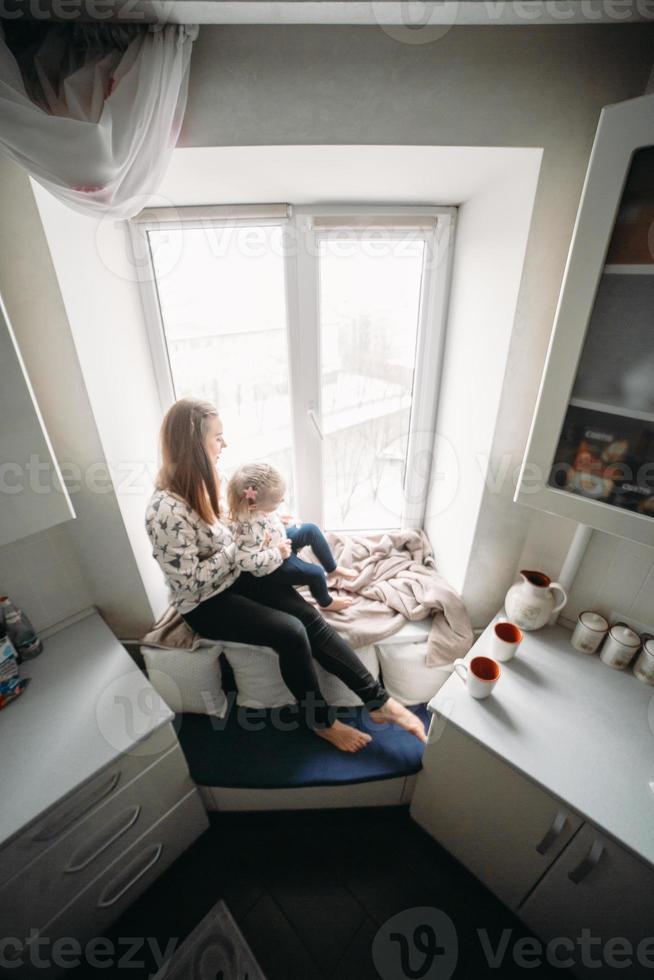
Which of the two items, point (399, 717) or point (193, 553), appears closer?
point (193, 553)

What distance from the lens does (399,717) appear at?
1290mm

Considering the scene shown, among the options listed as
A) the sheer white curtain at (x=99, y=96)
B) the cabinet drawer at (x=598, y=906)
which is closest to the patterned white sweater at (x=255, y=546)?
the sheer white curtain at (x=99, y=96)

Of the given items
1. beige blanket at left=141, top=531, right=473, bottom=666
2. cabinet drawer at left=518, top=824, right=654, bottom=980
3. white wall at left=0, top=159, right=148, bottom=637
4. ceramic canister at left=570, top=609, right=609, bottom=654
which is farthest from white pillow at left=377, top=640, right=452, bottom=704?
white wall at left=0, top=159, right=148, bottom=637

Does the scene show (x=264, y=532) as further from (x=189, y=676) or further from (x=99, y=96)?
(x=99, y=96)

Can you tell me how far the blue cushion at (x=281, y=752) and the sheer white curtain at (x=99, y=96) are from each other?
1.51 metres

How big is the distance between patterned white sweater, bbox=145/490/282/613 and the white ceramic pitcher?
785 mm

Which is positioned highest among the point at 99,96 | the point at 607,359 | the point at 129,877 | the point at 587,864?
the point at 99,96

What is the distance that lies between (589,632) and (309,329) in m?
1.35

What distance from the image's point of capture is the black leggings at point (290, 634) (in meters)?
1.20

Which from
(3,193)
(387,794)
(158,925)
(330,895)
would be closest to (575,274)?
(3,193)

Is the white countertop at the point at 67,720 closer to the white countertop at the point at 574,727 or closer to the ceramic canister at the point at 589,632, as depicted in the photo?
the white countertop at the point at 574,727

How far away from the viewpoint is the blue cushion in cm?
119

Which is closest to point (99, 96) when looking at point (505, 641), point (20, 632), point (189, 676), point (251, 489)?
point (251, 489)

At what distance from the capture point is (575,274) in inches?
29.6
